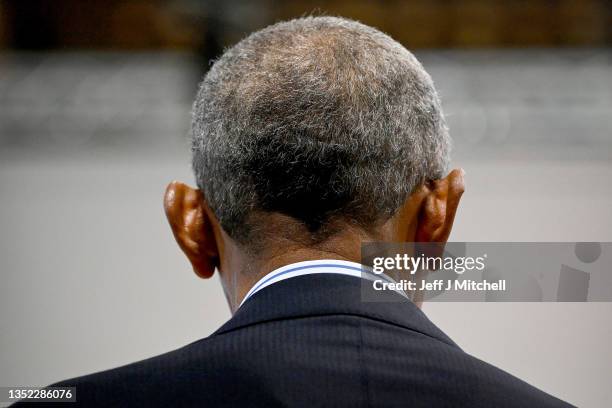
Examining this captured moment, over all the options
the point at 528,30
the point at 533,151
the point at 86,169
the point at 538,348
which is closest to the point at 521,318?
the point at 538,348

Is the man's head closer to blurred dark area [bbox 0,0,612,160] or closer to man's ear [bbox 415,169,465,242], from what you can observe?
man's ear [bbox 415,169,465,242]

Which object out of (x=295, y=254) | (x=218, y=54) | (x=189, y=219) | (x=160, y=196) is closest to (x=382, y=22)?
(x=218, y=54)

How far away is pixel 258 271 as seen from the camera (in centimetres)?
87

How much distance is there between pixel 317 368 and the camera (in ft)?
2.47

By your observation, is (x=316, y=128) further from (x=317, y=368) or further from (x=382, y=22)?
(x=382, y=22)

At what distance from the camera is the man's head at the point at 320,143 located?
2.74 feet

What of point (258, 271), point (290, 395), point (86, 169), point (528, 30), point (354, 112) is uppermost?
point (528, 30)

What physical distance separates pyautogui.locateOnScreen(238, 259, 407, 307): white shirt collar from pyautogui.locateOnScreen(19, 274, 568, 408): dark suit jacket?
0.01m

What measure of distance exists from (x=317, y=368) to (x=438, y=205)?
25cm

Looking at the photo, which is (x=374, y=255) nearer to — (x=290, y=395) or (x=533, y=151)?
(x=290, y=395)

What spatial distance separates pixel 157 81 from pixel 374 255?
4335 millimetres

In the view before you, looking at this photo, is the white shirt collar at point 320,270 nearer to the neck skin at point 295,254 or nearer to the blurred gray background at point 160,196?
the neck skin at point 295,254

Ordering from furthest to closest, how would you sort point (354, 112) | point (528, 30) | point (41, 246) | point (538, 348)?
point (528, 30), point (41, 246), point (538, 348), point (354, 112)

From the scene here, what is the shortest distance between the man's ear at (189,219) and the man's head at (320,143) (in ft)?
0.14
